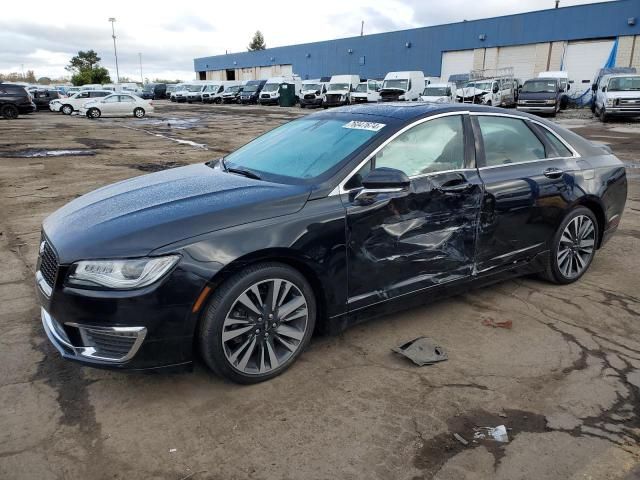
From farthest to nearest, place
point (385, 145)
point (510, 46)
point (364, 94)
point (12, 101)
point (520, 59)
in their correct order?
point (510, 46)
point (520, 59)
point (364, 94)
point (12, 101)
point (385, 145)

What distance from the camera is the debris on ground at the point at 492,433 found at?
103 inches

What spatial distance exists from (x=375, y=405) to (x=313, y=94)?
39246mm

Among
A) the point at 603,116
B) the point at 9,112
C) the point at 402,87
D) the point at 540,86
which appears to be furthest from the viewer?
the point at 402,87

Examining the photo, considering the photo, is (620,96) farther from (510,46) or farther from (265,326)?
(265,326)

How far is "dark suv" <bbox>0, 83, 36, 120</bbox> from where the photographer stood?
88.0 feet

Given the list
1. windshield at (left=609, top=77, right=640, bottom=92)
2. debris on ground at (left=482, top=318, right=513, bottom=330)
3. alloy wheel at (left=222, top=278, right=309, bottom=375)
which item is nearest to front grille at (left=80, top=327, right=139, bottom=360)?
alloy wheel at (left=222, top=278, right=309, bottom=375)

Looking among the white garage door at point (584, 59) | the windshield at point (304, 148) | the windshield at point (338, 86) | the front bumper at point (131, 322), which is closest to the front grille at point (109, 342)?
the front bumper at point (131, 322)

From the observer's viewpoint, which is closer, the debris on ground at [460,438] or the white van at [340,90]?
the debris on ground at [460,438]

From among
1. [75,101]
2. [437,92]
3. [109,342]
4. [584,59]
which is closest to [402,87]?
[437,92]

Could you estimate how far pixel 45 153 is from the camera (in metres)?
13.8

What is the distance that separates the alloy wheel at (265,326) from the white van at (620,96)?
2376cm

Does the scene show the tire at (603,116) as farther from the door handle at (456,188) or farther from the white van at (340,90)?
the door handle at (456,188)

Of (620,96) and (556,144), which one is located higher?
(556,144)

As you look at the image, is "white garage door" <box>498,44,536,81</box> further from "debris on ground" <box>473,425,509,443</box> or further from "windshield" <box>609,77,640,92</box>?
"debris on ground" <box>473,425,509,443</box>
